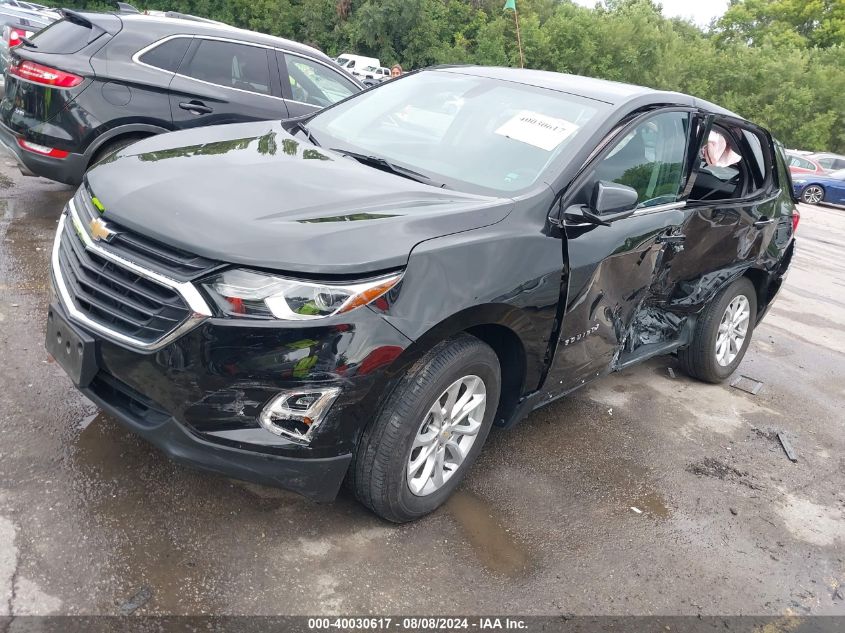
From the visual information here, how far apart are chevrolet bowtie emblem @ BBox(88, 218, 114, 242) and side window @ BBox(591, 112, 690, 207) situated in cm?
204

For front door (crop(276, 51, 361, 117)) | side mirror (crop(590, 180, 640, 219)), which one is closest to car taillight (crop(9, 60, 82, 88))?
front door (crop(276, 51, 361, 117))

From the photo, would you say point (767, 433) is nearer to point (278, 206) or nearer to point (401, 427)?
point (401, 427)

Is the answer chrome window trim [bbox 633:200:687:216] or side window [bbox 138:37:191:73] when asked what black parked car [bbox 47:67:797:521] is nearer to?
chrome window trim [bbox 633:200:687:216]

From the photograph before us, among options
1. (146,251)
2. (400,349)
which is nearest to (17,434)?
(146,251)

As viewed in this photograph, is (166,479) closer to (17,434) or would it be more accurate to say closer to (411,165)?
(17,434)

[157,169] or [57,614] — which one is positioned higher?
[157,169]

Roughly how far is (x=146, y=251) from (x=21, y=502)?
43.6 inches

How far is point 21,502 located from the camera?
262 cm

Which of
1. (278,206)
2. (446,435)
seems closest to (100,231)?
(278,206)

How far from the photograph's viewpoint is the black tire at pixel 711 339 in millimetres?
4574

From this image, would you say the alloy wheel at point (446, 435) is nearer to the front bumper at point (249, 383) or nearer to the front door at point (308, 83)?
the front bumper at point (249, 383)

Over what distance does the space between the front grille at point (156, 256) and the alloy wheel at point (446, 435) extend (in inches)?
39.3

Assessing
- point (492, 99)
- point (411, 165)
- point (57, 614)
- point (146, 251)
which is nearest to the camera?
point (57, 614)

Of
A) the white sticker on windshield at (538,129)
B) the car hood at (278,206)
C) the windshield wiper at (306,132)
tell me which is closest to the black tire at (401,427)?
the car hood at (278,206)
